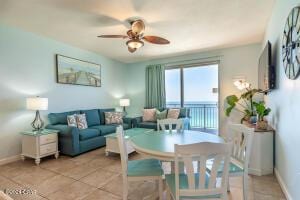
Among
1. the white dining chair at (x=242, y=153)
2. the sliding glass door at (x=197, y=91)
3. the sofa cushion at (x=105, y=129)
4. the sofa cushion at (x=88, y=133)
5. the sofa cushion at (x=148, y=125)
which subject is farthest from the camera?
the sliding glass door at (x=197, y=91)

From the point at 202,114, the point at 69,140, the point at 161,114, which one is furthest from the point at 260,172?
the point at 202,114

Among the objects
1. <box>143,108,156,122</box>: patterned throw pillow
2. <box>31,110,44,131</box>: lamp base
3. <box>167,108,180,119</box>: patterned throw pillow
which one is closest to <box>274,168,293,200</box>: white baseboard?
<box>167,108,180,119</box>: patterned throw pillow

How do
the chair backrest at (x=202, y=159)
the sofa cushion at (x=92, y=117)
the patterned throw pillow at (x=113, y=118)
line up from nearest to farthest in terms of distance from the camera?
the chair backrest at (x=202, y=159), the sofa cushion at (x=92, y=117), the patterned throw pillow at (x=113, y=118)

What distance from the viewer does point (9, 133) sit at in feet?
11.1

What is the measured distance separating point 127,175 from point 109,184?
80cm

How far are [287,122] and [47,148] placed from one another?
3796mm

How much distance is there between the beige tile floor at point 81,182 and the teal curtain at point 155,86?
9.29 ft

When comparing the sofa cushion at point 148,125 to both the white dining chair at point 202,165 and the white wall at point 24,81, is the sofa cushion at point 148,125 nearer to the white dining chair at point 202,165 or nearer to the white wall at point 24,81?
the white wall at point 24,81

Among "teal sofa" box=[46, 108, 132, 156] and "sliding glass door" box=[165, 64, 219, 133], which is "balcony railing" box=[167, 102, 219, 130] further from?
"teal sofa" box=[46, 108, 132, 156]

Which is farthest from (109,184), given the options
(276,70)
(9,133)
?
(276,70)

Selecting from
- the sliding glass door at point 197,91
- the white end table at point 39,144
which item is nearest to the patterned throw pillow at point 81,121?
the white end table at point 39,144

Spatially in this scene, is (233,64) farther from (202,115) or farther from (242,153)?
(242,153)

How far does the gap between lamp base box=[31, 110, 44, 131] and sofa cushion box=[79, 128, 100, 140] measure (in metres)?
0.80

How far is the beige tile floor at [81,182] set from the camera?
2.14 metres
